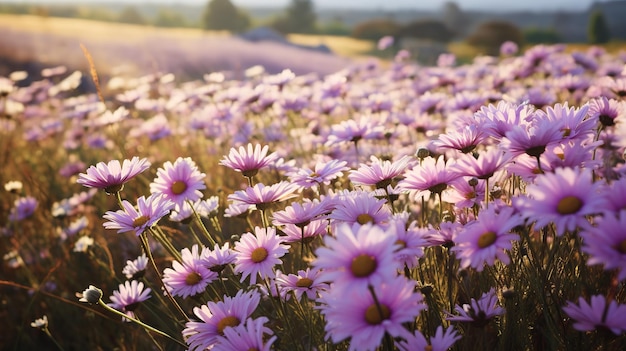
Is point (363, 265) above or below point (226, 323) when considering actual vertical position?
above

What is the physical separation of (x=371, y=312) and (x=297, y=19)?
49263mm

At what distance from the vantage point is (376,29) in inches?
1676

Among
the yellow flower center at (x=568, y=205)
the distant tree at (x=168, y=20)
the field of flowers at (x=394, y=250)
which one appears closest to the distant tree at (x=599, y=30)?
the distant tree at (x=168, y=20)

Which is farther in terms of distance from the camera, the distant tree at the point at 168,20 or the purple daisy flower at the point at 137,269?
the distant tree at the point at 168,20

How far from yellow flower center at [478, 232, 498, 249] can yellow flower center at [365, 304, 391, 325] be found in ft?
0.85

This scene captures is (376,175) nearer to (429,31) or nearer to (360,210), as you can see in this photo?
(360,210)

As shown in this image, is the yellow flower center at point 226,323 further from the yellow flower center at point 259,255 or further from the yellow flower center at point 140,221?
the yellow flower center at point 140,221

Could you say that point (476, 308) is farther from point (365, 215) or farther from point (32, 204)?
point (32, 204)

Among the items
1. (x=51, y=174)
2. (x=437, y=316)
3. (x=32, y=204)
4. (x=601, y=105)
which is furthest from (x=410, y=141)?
(x=51, y=174)

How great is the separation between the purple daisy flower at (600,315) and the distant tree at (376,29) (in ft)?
128

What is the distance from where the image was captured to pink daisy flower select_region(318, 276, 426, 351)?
933 mm

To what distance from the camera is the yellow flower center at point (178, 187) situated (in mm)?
1565

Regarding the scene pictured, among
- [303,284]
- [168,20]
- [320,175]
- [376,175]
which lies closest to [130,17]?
[168,20]

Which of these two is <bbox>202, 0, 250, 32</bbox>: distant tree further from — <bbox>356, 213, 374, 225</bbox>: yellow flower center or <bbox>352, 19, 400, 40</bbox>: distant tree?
<bbox>356, 213, 374, 225</bbox>: yellow flower center
